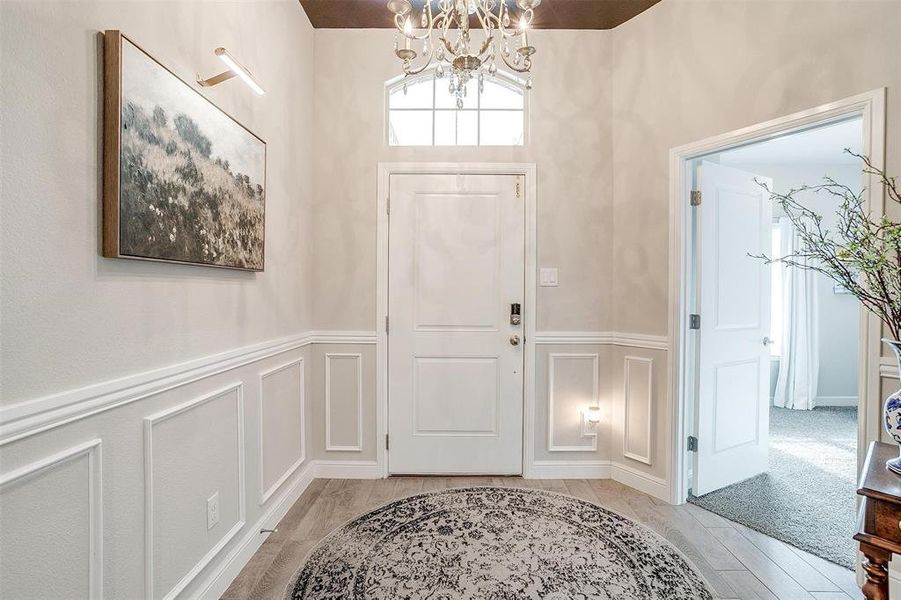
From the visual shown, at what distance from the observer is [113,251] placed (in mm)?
1179

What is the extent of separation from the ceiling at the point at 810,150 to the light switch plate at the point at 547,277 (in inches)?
88.2

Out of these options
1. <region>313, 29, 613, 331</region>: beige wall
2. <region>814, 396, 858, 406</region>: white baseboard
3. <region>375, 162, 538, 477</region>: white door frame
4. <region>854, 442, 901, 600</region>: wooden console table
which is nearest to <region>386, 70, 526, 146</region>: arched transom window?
<region>313, 29, 613, 331</region>: beige wall

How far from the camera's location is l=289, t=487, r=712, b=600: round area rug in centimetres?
175

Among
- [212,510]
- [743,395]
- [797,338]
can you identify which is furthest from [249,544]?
[797,338]

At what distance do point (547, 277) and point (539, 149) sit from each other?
860 mm

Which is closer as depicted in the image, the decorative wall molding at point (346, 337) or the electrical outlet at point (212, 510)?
the electrical outlet at point (212, 510)

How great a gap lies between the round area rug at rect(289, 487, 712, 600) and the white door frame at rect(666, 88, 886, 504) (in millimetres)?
668

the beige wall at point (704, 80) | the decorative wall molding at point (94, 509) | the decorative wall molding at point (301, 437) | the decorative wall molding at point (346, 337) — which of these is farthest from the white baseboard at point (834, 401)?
the decorative wall molding at point (94, 509)

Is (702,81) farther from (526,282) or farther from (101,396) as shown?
(101,396)

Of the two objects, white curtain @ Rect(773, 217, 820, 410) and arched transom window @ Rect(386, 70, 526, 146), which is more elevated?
arched transom window @ Rect(386, 70, 526, 146)

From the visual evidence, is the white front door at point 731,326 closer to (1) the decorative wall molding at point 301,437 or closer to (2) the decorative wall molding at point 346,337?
(2) the decorative wall molding at point 346,337

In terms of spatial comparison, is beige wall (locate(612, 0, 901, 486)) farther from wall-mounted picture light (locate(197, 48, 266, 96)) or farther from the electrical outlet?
the electrical outlet

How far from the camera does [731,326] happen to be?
8.73ft

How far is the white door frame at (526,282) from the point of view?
2.80m
